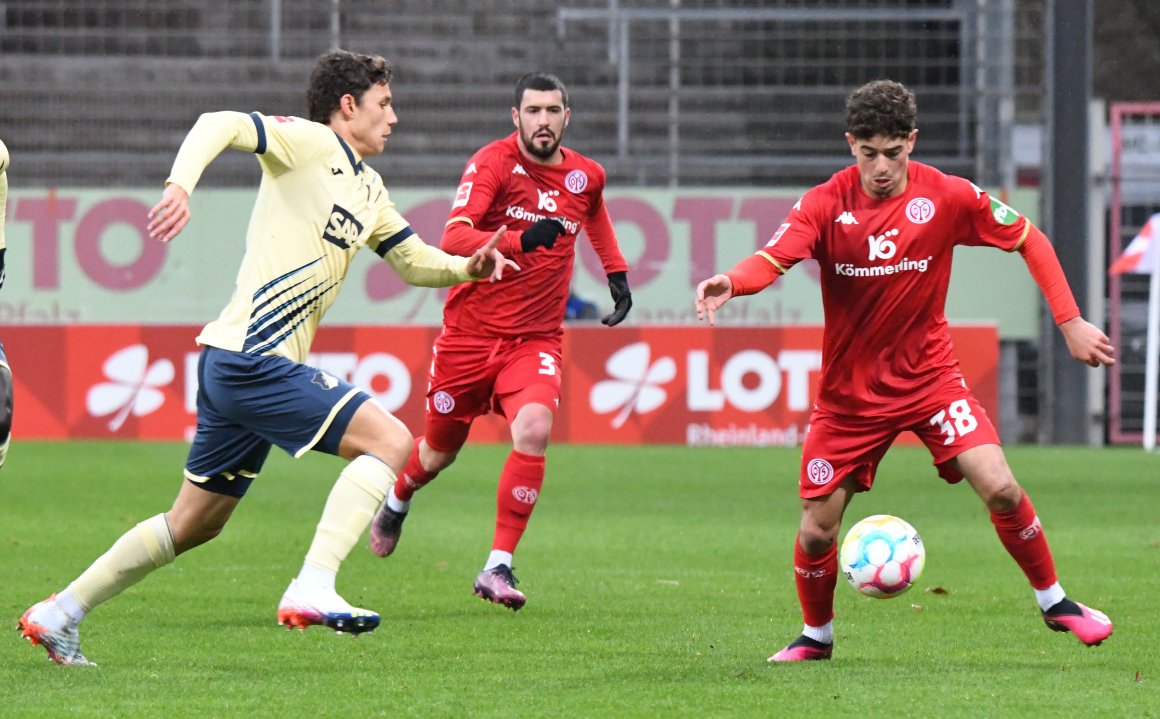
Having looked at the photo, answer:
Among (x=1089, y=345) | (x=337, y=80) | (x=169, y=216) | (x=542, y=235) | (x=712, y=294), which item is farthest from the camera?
(x=542, y=235)

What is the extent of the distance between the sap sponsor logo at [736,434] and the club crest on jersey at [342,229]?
11.0 metres

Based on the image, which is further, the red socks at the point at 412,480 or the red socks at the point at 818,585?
the red socks at the point at 412,480

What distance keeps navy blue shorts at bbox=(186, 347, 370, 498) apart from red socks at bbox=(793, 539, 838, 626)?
1.61 metres

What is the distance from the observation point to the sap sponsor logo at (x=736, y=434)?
17.1 m

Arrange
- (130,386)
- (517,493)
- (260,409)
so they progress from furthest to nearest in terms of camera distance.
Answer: (130,386)
(517,493)
(260,409)

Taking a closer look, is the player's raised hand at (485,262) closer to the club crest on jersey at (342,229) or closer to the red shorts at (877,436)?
the club crest on jersey at (342,229)

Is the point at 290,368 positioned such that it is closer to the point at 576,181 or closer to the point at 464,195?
the point at 464,195

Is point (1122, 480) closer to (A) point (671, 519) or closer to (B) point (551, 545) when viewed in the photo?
(A) point (671, 519)

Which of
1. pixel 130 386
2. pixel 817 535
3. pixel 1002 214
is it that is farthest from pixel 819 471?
pixel 130 386

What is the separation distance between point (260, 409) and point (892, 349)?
2130 millimetres

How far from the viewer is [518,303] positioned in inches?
343

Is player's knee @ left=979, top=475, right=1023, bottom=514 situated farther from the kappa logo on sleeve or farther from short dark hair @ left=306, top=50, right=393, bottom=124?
short dark hair @ left=306, top=50, right=393, bottom=124

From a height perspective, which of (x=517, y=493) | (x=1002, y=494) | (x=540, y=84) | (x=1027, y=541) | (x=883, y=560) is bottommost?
(x=517, y=493)

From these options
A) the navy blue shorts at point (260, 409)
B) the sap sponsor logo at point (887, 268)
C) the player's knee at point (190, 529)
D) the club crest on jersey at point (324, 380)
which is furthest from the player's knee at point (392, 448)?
the sap sponsor logo at point (887, 268)
